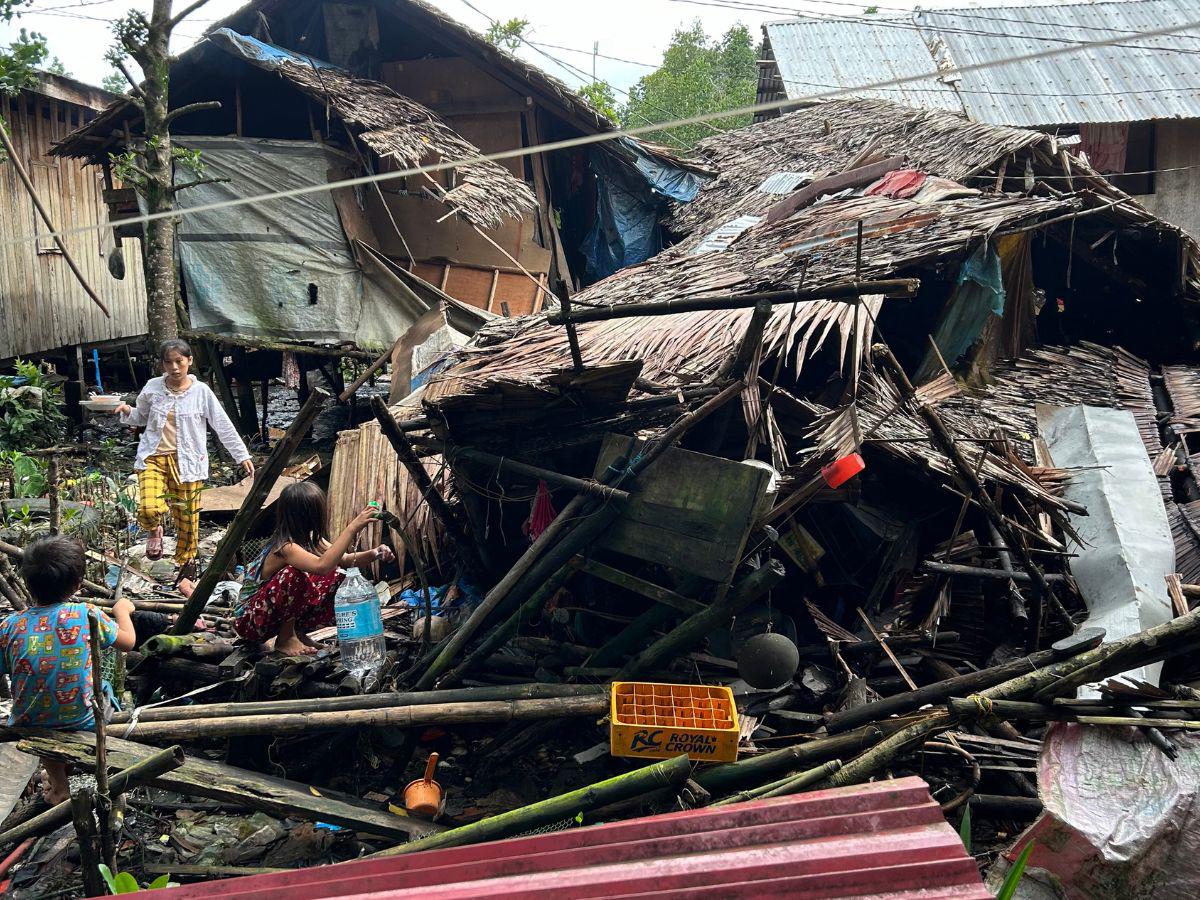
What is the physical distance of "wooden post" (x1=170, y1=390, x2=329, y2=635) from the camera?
14.7 ft

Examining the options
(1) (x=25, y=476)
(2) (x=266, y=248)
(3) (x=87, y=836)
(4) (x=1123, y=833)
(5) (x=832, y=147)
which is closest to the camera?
(3) (x=87, y=836)

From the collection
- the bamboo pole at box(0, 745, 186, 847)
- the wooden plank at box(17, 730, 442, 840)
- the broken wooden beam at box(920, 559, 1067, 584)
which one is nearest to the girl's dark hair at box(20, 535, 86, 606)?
the wooden plank at box(17, 730, 442, 840)

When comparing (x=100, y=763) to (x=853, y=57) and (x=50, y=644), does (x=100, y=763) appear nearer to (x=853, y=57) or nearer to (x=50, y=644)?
(x=50, y=644)

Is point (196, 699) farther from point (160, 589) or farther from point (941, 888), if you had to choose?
point (941, 888)

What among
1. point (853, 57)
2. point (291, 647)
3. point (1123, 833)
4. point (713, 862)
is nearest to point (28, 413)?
point (291, 647)

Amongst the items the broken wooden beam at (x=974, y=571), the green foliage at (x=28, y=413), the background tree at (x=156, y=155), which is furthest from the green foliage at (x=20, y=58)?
the broken wooden beam at (x=974, y=571)

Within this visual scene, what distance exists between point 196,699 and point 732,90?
2355 cm

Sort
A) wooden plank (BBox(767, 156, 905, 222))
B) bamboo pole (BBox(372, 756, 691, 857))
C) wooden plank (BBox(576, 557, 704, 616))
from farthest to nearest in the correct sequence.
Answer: wooden plank (BBox(767, 156, 905, 222))
wooden plank (BBox(576, 557, 704, 616))
bamboo pole (BBox(372, 756, 691, 857))

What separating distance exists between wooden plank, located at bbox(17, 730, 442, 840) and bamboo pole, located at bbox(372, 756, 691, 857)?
1.25ft

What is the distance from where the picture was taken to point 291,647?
211 inches

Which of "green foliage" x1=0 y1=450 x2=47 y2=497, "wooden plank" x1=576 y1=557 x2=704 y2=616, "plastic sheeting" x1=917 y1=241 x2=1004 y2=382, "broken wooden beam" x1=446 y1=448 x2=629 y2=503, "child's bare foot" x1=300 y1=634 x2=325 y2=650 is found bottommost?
Answer: "child's bare foot" x1=300 y1=634 x2=325 y2=650

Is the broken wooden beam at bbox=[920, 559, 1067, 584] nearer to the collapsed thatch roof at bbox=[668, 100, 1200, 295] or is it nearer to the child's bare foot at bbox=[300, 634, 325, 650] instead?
the child's bare foot at bbox=[300, 634, 325, 650]

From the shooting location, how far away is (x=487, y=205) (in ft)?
34.8

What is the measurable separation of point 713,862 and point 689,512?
1.90m
